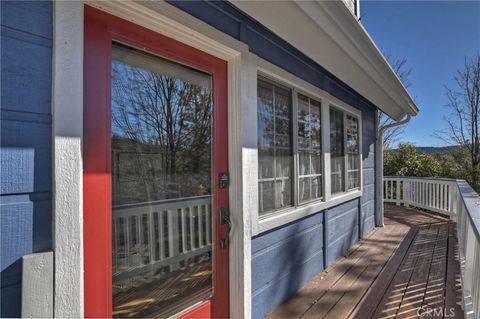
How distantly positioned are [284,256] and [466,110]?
1160 centimetres

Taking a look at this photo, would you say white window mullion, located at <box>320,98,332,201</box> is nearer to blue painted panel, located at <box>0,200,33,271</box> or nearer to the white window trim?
the white window trim

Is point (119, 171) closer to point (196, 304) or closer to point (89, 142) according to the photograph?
point (89, 142)

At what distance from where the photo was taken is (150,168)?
146 cm

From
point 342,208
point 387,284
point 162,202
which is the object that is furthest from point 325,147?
point 162,202

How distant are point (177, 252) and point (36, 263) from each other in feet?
2.40

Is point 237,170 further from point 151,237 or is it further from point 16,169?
point 16,169

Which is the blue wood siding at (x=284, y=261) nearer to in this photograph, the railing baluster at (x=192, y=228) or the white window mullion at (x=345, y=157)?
the railing baluster at (x=192, y=228)

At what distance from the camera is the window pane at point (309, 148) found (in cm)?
291

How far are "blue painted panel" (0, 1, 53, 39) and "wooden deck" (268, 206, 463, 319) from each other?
7.70 ft

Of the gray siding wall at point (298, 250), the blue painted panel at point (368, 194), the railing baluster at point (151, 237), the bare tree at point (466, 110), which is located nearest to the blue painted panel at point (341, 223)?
the gray siding wall at point (298, 250)

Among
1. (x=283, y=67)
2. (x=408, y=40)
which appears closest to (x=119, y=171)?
(x=283, y=67)

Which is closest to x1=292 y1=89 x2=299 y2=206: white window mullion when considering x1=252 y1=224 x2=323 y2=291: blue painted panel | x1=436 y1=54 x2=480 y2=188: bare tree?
x1=252 y1=224 x2=323 y2=291: blue painted panel

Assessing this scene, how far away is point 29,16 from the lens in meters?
0.99

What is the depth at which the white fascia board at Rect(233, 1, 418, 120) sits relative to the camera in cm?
166
